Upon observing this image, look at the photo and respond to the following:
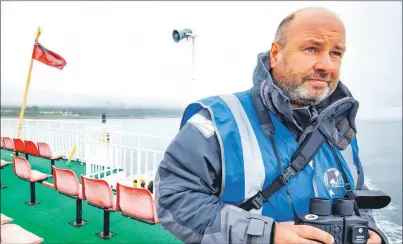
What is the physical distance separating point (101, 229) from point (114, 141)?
2.92 metres

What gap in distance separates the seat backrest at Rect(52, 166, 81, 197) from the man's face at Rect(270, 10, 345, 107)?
3.04 m

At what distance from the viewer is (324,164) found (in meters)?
1.03

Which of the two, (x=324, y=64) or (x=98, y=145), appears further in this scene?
(x=98, y=145)

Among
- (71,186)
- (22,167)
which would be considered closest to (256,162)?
(71,186)

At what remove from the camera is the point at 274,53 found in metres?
1.08

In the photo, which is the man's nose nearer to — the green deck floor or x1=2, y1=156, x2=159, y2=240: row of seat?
x1=2, y1=156, x2=159, y2=240: row of seat

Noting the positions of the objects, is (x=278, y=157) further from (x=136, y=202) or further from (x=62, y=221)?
(x=62, y=221)

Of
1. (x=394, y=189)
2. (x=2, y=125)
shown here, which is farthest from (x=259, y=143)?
(x=394, y=189)

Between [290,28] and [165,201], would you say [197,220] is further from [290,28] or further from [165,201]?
[290,28]

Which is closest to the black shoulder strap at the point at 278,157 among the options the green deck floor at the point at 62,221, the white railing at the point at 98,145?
the green deck floor at the point at 62,221

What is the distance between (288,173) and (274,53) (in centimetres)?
46

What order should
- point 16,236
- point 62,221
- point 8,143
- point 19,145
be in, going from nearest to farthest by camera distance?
1. point 16,236
2. point 62,221
3. point 19,145
4. point 8,143

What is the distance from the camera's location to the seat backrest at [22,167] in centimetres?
397

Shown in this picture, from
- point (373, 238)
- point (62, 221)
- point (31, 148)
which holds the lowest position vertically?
point (62, 221)
